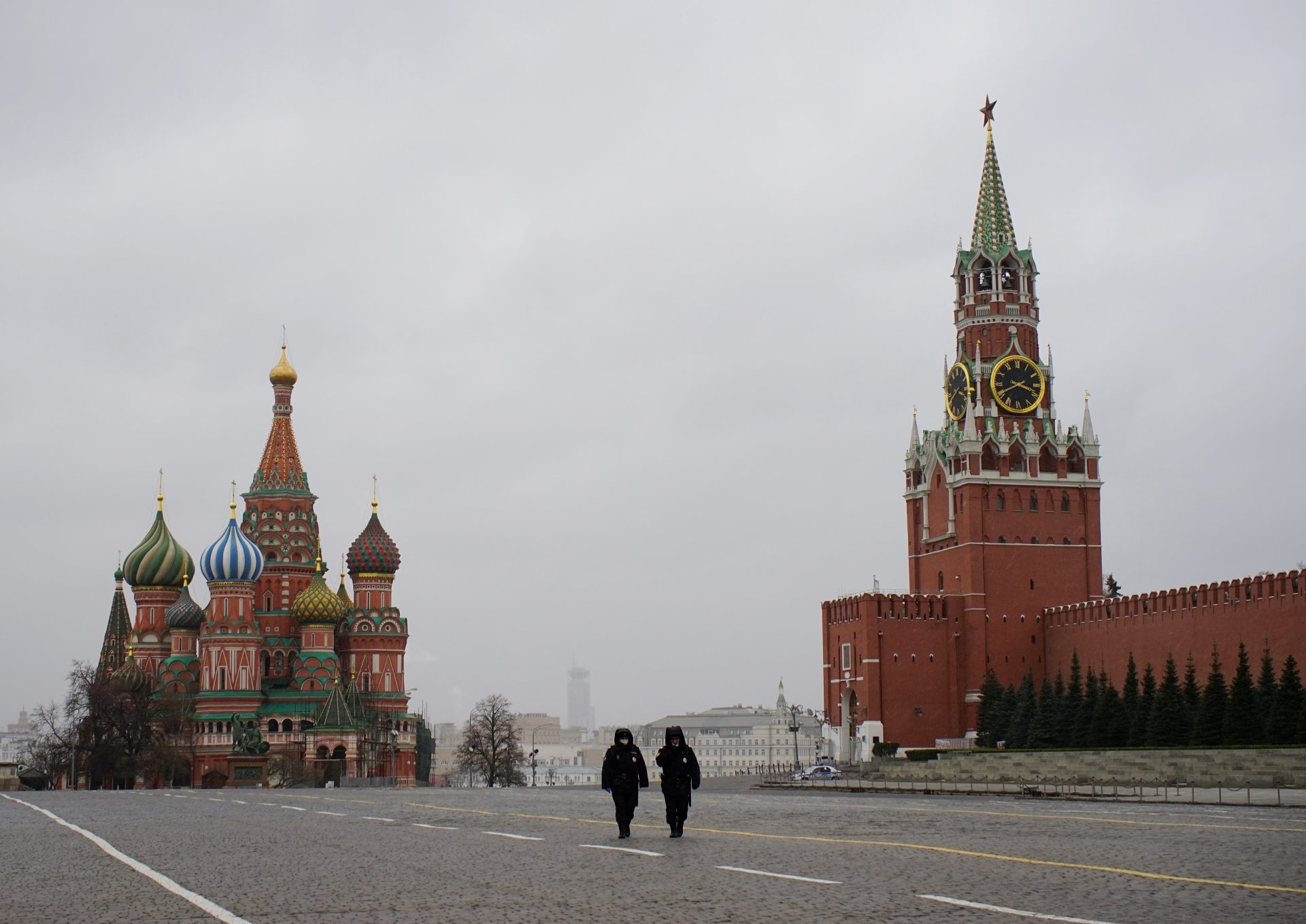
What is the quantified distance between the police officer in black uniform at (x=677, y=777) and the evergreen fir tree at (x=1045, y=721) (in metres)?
47.5

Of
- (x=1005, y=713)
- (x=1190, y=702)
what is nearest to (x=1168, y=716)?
(x=1190, y=702)

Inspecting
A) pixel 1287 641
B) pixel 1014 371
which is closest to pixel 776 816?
pixel 1287 641

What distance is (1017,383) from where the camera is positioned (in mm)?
73312

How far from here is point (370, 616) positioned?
8362 centimetres

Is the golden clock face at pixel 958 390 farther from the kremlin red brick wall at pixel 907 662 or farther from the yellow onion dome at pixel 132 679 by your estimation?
the yellow onion dome at pixel 132 679

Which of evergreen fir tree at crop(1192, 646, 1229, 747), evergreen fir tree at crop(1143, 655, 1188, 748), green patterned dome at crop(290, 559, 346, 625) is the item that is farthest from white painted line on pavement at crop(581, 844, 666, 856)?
green patterned dome at crop(290, 559, 346, 625)

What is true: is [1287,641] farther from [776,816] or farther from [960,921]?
[960,921]

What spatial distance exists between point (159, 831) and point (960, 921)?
1187 centimetres

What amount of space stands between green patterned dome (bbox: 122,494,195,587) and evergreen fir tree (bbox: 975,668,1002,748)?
1698 inches

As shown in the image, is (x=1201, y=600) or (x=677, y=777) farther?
(x=1201, y=600)

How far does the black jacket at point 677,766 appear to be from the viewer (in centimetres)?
1491

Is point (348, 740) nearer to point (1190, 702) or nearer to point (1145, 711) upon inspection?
point (1145, 711)

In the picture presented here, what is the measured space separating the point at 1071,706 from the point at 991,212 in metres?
27.0

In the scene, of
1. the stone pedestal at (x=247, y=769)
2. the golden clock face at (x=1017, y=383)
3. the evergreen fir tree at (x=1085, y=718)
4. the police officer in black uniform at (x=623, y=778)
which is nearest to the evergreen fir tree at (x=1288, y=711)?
the evergreen fir tree at (x=1085, y=718)
